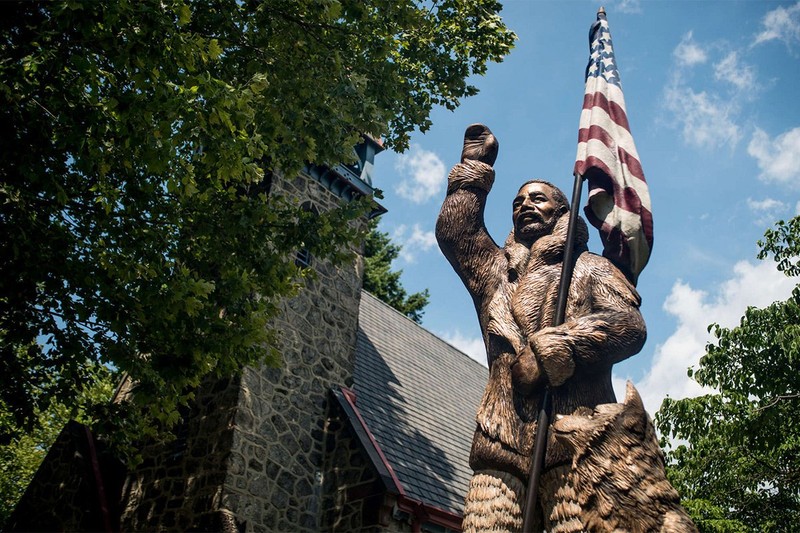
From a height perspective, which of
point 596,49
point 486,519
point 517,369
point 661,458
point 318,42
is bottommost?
point 486,519

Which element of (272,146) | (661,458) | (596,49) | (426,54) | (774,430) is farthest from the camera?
(774,430)

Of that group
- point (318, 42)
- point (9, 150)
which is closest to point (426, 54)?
point (318, 42)

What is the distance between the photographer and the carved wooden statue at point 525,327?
409cm

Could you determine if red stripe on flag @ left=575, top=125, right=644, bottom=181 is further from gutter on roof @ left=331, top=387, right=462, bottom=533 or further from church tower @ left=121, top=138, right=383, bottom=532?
church tower @ left=121, top=138, right=383, bottom=532

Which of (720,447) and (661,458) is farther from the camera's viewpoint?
(720,447)

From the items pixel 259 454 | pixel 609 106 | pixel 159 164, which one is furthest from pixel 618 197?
pixel 259 454

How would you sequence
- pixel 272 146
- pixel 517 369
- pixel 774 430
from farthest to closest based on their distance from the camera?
pixel 774 430
pixel 272 146
pixel 517 369

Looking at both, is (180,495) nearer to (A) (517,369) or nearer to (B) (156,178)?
(B) (156,178)

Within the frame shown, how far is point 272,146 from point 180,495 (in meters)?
5.85

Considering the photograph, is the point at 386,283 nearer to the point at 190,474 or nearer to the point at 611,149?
the point at 190,474

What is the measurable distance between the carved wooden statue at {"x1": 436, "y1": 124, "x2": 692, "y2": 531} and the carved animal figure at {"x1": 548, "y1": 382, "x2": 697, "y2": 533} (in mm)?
79

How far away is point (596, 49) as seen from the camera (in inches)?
222

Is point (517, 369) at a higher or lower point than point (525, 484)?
higher

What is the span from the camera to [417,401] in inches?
544
